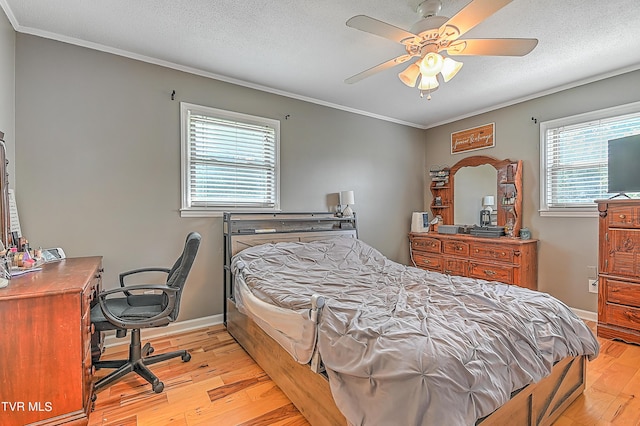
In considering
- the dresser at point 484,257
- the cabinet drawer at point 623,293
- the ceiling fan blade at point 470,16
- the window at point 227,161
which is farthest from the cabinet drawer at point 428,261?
the ceiling fan blade at point 470,16

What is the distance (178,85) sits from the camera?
304cm

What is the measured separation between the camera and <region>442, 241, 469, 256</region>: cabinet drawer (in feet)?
13.2

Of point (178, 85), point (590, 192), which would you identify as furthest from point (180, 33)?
point (590, 192)

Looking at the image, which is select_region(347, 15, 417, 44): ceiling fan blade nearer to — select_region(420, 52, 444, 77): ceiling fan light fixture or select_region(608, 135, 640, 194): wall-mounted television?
select_region(420, 52, 444, 77): ceiling fan light fixture

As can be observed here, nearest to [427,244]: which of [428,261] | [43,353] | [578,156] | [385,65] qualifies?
[428,261]

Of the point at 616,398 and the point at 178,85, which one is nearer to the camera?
the point at 616,398

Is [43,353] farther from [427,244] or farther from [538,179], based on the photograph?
[538,179]

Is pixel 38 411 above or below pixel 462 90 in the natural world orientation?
below

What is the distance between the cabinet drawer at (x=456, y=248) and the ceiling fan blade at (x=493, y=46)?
2.64 meters

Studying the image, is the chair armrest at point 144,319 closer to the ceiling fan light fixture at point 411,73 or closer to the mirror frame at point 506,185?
the ceiling fan light fixture at point 411,73

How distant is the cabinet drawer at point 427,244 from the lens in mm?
4367

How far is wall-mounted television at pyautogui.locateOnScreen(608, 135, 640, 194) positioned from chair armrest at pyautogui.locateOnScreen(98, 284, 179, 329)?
395 centimetres

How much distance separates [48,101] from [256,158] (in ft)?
6.04

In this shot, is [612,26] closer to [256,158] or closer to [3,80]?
[256,158]
